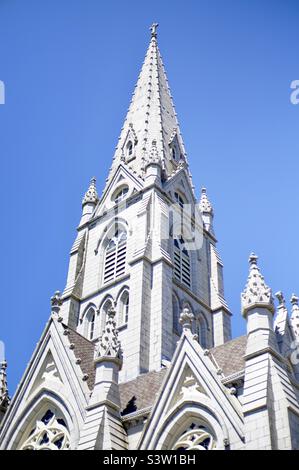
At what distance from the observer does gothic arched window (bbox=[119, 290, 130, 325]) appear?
35806 millimetres

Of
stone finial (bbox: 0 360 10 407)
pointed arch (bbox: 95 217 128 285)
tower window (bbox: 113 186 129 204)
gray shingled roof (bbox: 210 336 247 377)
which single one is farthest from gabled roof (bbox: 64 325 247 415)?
tower window (bbox: 113 186 129 204)

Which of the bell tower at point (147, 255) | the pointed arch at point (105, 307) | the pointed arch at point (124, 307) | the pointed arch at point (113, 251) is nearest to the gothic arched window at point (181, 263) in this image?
the bell tower at point (147, 255)

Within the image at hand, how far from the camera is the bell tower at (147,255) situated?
3419cm

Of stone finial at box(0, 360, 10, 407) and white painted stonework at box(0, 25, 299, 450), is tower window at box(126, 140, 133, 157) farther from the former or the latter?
stone finial at box(0, 360, 10, 407)

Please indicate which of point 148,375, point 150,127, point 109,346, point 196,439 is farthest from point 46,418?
point 150,127

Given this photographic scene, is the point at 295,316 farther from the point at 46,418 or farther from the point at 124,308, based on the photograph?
the point at 124,308

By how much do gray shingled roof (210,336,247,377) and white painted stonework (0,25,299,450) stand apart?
0.08 metres

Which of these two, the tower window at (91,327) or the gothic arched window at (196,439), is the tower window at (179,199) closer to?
the tower window at (91,327)

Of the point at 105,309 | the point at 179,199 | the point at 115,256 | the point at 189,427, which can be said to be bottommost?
the point at 189,427

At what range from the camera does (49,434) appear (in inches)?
913

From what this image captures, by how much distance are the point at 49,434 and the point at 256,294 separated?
8.46 meters

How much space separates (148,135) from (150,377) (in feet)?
80.4
